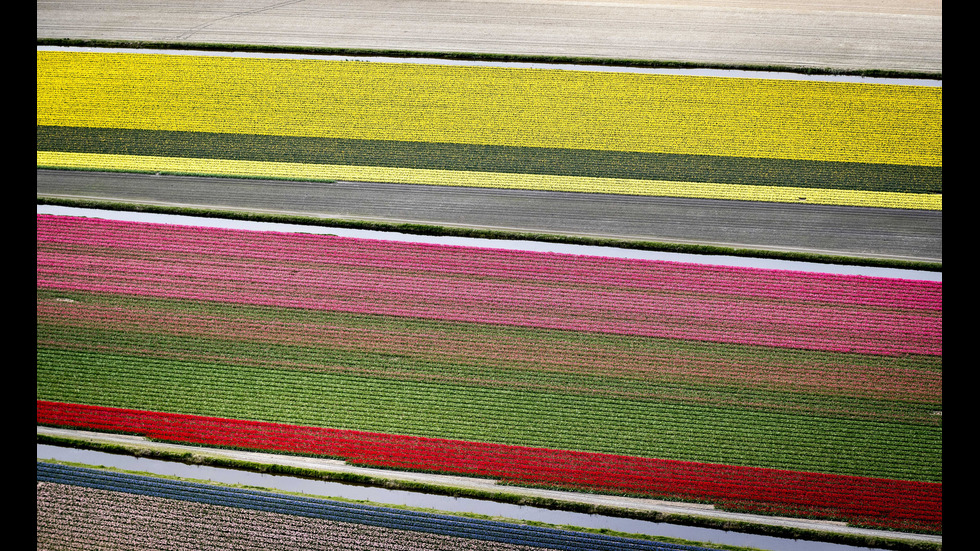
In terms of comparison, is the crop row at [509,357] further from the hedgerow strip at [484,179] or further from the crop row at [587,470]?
the hedgerow strip at [484,179]

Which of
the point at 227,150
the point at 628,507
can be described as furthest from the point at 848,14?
the point at 227,150

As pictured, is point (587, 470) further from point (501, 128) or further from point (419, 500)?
point (501, 128)

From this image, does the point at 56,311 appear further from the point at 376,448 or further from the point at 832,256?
the point at 832,256

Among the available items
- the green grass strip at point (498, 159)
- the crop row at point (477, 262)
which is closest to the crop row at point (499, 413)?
the crop row at point (477, 262)

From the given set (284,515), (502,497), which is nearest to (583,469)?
(502,497)

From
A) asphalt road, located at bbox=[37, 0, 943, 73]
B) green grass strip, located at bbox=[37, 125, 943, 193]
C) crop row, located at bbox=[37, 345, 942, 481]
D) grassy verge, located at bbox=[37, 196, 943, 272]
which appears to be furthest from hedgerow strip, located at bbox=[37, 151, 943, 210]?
crop row, located at bbox=[37, 345, 942, 481]

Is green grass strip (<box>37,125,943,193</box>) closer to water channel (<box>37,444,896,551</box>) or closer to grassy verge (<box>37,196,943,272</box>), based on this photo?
grassy verge (<box>37,196,943,272</box>)
